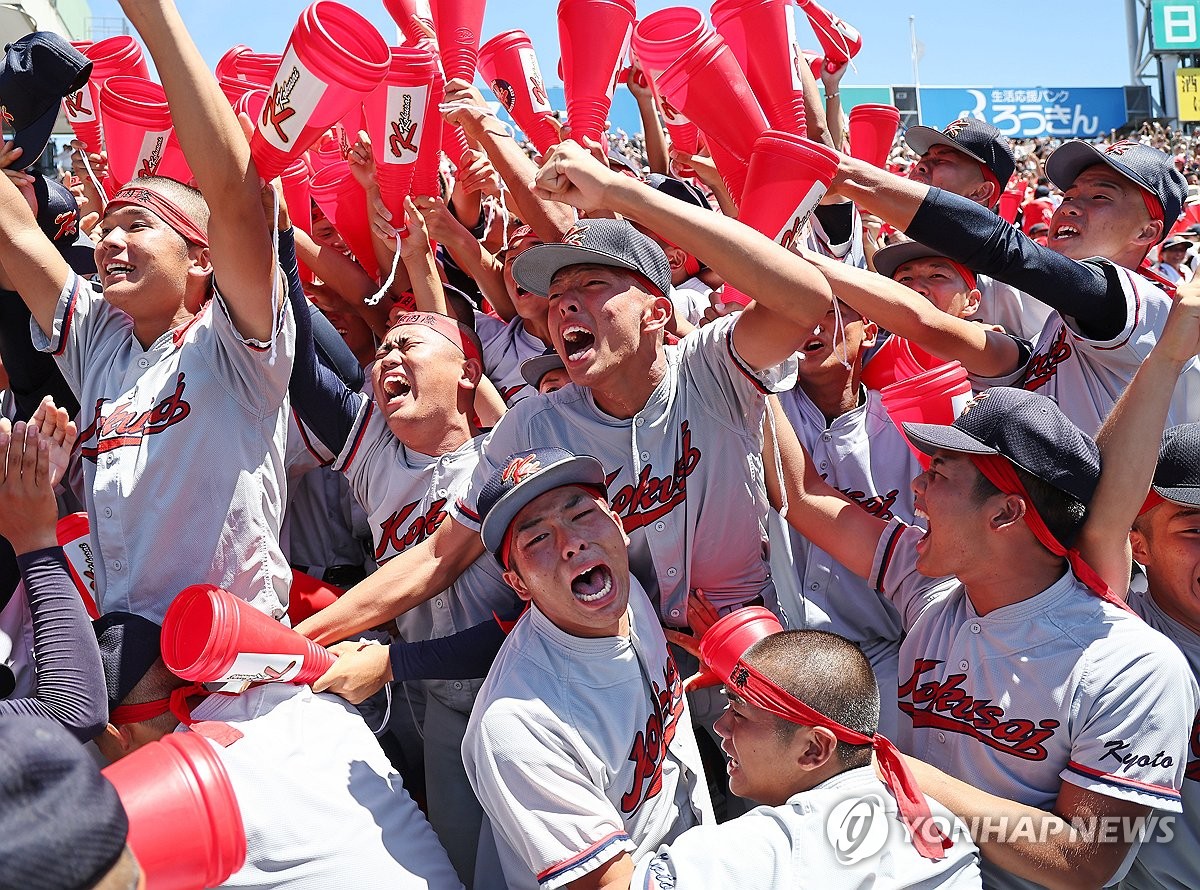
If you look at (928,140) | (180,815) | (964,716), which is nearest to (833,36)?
(928,140)

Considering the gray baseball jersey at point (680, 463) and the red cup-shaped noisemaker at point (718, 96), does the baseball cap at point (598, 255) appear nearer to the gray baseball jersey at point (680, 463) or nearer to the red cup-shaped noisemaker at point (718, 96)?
the gray baseball jersey at point (680, 463)

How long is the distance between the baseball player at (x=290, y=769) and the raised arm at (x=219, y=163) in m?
0.89

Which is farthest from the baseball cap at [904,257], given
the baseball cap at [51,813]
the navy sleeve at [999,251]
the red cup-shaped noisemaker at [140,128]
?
the baseball cap at [51,813]

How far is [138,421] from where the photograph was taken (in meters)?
2.71

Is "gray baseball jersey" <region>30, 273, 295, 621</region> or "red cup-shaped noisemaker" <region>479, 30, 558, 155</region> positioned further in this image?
"red cup-shaped noisemaker" <region>479, 30, 558, 155</region>

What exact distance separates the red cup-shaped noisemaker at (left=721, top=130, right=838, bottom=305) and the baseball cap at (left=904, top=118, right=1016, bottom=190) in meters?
2.23

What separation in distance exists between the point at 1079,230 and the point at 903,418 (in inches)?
56.1

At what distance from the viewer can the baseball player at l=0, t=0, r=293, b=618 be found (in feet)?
→ 8.52

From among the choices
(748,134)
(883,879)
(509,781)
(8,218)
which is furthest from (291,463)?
(883,879)

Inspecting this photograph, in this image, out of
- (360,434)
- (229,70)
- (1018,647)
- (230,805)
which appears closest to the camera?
(230,805)

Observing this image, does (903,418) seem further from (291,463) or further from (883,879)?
(291,463)

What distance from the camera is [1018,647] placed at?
8.49 ft

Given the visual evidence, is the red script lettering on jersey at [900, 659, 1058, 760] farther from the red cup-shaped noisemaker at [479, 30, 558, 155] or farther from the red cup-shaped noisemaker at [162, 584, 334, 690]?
the red cup-shaped noisemaker at [479, 30, 558, 155]

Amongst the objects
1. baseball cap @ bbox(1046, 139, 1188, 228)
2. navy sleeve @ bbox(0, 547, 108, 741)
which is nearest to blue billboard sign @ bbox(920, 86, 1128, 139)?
baseball cap @ bbox(1046, 139, 1188, 228)
